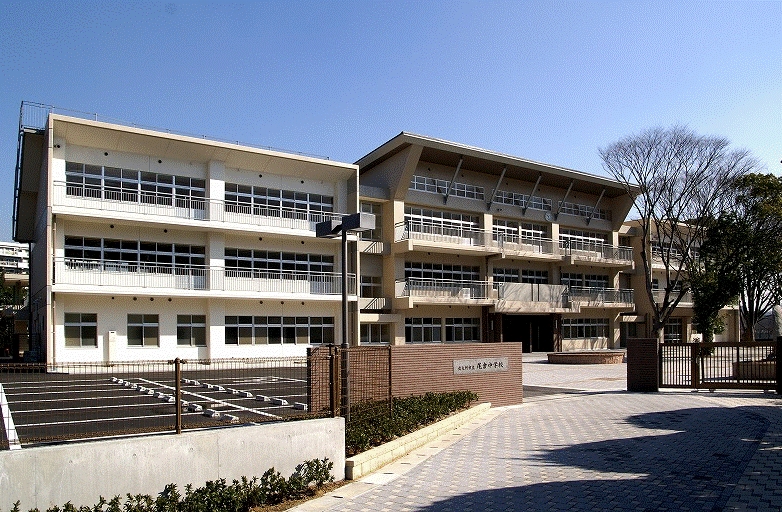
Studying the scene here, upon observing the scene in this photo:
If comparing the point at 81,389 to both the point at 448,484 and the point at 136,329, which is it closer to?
the point at 448,484

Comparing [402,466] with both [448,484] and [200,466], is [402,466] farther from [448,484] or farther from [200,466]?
[200,466]

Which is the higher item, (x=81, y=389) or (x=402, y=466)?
(x=81, y=389)

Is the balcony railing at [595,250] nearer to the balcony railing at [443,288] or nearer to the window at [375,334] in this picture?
the balcony railing at [443,288]

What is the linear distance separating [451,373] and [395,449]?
467 centimetres

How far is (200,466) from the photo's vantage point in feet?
23.8

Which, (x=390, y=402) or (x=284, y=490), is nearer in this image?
(x=284, y=490)

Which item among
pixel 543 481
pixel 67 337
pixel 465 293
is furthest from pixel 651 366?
pixel 67 337

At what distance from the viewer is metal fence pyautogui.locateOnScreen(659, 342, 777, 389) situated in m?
17.9

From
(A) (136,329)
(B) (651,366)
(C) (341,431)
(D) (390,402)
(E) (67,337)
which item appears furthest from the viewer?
(A) (136,329)

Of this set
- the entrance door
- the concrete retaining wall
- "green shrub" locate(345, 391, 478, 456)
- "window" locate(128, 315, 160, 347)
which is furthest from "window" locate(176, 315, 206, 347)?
the concrete retaining wall

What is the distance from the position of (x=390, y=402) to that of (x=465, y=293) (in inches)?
1078

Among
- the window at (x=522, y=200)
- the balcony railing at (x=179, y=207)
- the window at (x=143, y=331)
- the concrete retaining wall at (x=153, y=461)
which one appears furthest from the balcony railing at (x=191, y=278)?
the concrete retaining wall at (x=153, y=461)

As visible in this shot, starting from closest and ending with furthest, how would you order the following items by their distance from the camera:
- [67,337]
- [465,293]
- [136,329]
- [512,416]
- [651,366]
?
[512,416], [651,366], [67,337], [136,329], [465,293]

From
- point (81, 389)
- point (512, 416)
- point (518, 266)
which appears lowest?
point (512, 416)
